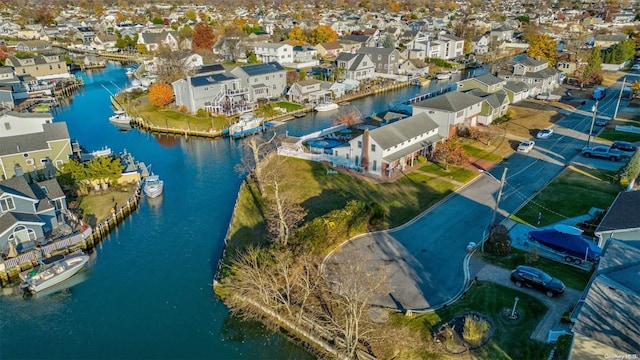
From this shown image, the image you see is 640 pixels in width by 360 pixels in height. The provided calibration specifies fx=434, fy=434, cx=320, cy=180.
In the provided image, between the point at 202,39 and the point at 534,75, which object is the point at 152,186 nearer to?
the point at 534,75

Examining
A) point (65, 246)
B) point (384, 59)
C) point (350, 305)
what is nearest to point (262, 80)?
point (384, 59)

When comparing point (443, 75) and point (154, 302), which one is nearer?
point (154, 302)

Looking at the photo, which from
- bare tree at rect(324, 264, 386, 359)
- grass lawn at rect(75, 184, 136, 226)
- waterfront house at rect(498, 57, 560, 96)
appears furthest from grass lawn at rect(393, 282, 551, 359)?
waterfront house at rect(498, 57, 560, 96)

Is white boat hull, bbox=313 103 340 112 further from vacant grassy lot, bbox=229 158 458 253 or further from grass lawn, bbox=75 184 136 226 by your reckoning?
grass lawn, bbox=75 184 136 226

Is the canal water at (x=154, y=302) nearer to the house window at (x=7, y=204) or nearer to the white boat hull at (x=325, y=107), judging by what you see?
the house window at (x=7, y=204)

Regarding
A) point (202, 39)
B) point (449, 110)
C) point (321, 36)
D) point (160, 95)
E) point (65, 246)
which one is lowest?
point (65, 246)

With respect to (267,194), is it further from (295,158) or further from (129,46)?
(129,46)

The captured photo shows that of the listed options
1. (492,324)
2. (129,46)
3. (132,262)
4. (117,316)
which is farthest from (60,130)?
(129,46)
